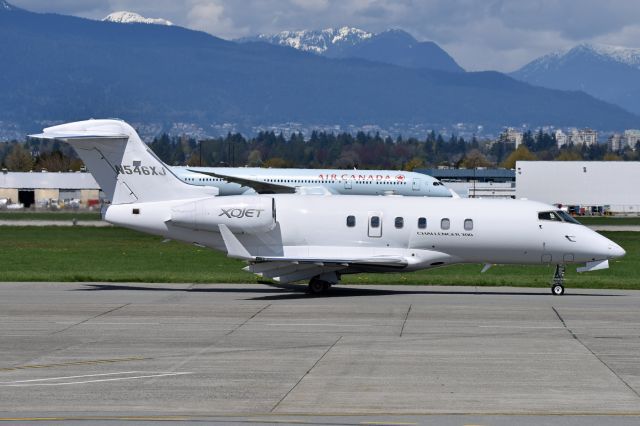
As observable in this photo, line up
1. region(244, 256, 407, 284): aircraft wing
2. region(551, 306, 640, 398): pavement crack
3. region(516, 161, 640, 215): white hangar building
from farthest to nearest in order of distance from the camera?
region(516, 161, 640, 215): white hangar building → region(244, 256, 407, 284): aircraft wing → region(551, 306, 640, 398): pavement crack

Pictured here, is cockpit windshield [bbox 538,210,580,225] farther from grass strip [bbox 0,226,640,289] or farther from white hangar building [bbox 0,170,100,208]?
Answer: white hangar building [bbox 0,170,100,208]

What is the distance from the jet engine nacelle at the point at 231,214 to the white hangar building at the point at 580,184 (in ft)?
302

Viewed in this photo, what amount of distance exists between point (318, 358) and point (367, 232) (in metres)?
11.8

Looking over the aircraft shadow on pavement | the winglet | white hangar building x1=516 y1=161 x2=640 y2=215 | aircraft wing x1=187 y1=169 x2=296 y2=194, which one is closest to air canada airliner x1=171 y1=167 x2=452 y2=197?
aircraft wing x1=187 y1=169 x2=296 y2=194

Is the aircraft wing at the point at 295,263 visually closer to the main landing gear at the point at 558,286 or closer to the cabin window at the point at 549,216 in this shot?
the cabin window at the point at 549,216

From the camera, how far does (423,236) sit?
31.6 m

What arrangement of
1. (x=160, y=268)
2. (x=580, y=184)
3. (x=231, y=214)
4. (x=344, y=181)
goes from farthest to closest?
(x=580, y=184) → (x=344, y=181) → (x=160, y=268) → (x=231, y=214)

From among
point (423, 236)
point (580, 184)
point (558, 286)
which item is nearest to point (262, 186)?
point (423, 236)

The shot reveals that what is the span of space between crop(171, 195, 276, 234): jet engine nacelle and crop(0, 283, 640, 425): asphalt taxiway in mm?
1924

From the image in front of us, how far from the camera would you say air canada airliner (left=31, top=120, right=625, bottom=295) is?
103 ft

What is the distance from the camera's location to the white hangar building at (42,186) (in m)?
144

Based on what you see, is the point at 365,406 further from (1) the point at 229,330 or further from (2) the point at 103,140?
(2) the point at 103,140

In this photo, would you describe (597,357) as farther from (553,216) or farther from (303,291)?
(303,291)

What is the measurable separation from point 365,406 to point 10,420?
4764 mm
